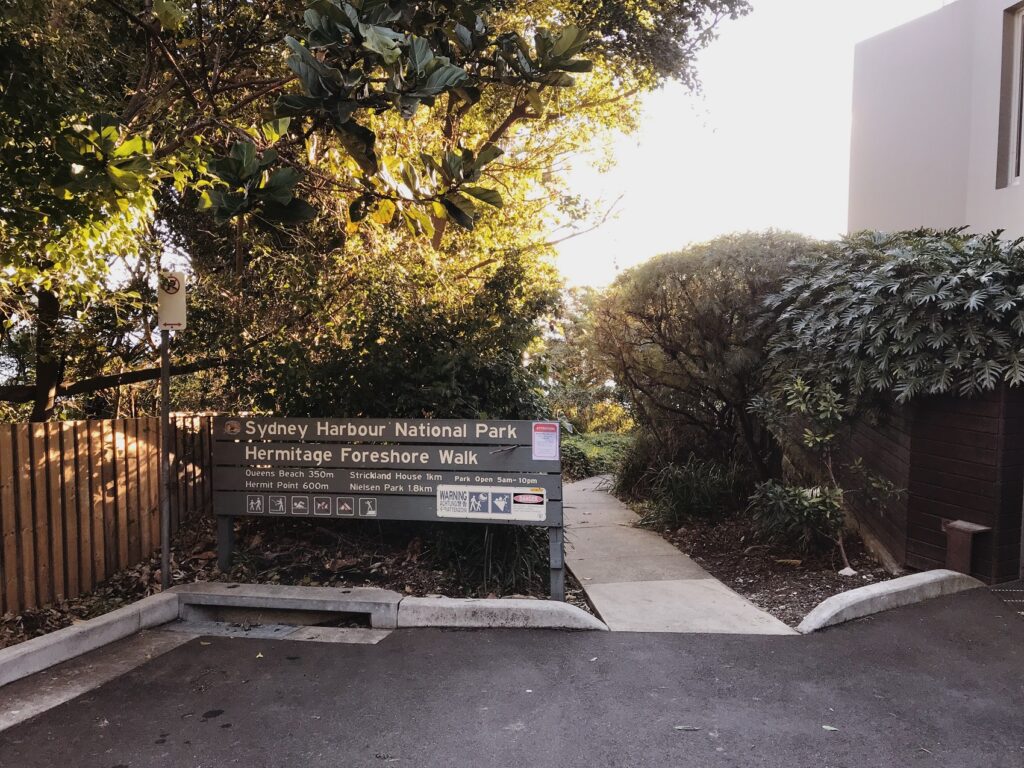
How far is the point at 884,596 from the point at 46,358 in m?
7.99

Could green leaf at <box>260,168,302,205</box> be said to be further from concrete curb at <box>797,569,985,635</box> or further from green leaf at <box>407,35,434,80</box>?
concrete curb at <box>797,569,985,635</box>

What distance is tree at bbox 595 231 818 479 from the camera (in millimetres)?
8102

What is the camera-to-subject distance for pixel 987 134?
1130 centimetres

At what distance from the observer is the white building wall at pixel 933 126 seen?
1127 centimetres

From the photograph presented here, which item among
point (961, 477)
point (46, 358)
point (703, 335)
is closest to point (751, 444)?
point (703, 335)

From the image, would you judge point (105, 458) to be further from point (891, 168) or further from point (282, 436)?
point (891, 168)

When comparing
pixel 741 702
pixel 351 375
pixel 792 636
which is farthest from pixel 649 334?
pixel 741 702

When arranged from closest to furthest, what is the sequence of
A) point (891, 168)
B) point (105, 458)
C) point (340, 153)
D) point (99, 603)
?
point (99, 603) < point (105, 458) < point (340, 153) < point (891, 168)

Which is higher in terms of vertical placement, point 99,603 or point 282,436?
point 282,436

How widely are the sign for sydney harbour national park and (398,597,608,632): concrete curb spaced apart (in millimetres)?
677

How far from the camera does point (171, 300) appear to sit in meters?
5.62

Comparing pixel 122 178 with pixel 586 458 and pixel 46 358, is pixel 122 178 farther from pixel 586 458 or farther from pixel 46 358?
pixel 586 458

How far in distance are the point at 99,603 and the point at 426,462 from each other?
274 cm

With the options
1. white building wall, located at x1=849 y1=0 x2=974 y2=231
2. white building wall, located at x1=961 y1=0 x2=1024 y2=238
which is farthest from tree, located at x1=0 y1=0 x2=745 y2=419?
white building wall, located at x1=849 y1=0 x2=974 y2=231
